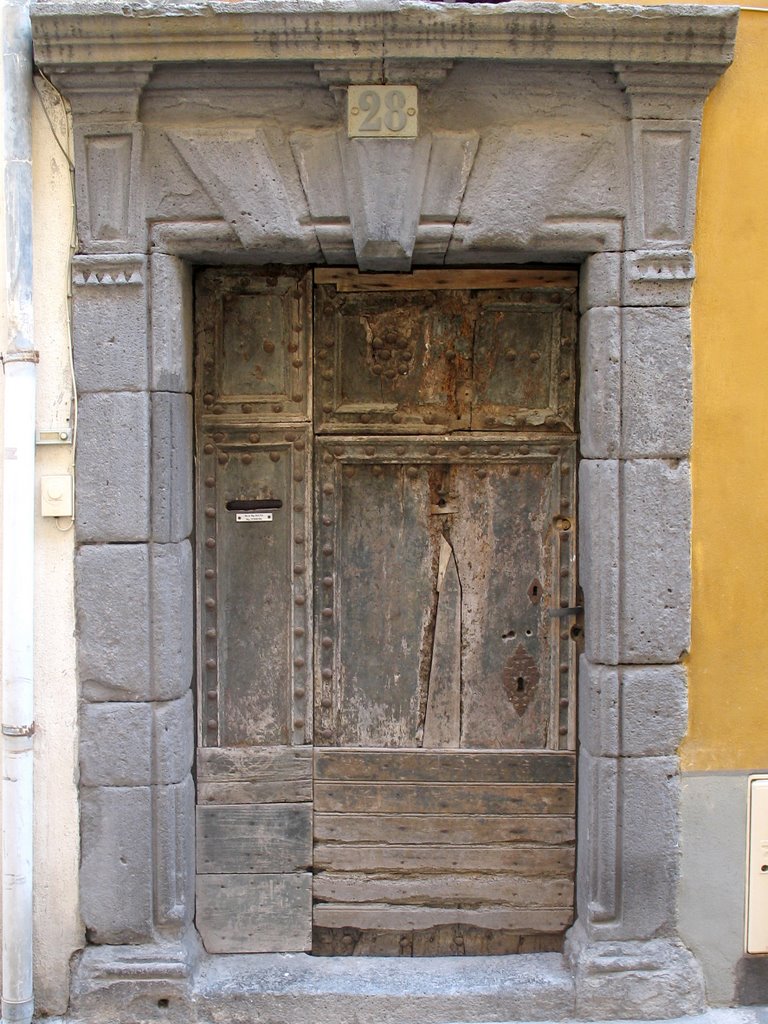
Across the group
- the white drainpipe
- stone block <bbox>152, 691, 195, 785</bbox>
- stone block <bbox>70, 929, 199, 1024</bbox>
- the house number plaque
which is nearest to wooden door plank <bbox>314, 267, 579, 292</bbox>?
the house number plaque

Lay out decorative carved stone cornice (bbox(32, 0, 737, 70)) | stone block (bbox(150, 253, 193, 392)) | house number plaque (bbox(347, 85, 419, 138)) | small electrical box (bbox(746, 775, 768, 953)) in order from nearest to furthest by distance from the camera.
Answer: decorative carved stone cornice (bbox(32, 0, 737, 70)), house number plaque (bbox(347, 85, 419, 138)), stone block (bbox(150, 253, 193, 392)), small electrical box (bbox(746, 775, 768, 953))

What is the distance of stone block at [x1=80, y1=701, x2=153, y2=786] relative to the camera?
299 centimetres

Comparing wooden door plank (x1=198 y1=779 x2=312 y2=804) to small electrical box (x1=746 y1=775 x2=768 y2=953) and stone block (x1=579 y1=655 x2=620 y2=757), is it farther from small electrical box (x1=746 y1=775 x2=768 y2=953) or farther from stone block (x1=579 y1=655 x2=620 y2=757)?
small electrical box (x1=746 y1=775 x2=768 y2=953)

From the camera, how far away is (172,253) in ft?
9.75

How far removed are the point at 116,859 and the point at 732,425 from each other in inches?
96.5

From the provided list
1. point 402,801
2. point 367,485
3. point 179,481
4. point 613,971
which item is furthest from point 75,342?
point 613,971

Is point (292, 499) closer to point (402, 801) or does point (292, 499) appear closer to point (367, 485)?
point (367, 485)

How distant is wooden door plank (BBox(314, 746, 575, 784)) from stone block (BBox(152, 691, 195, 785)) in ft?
1.61

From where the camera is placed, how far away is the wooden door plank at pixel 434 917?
3.26 m

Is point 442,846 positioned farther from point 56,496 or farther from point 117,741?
point 56,496

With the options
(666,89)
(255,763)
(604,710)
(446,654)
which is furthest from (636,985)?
(666,89)

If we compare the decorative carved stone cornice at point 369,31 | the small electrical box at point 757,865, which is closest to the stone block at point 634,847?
the small electrical box at point 757,865

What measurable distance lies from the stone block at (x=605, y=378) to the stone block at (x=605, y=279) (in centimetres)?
3

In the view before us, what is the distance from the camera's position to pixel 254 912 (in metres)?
3.25
